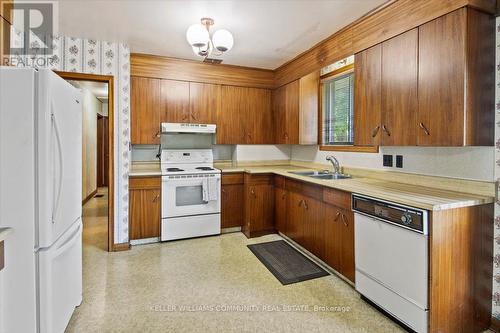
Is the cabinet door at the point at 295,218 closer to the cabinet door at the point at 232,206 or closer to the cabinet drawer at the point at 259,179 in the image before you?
the cabinet drawer at the point at 259,179

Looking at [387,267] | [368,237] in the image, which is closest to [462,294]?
[387,267]

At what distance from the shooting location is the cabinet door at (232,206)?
156 inches

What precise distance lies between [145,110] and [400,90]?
9.81 ft

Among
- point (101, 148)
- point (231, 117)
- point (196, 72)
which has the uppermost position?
point (196, 72)

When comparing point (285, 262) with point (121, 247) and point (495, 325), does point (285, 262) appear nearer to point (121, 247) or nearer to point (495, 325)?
point (495, 325)

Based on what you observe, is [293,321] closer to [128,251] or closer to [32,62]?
[128,251]

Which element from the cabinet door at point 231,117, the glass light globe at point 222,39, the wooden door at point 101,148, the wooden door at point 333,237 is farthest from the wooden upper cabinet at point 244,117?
the wooden door at point 101,148

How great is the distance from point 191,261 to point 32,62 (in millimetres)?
2740

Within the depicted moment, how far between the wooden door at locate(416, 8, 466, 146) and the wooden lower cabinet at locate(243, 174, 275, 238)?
84.3 inches

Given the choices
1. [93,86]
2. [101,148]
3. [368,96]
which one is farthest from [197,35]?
[101,148]

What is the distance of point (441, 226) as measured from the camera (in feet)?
5.64

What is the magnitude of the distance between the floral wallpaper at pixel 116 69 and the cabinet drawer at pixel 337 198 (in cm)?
237

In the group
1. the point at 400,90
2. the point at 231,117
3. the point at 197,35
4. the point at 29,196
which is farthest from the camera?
the point at 231,117

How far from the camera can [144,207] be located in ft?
11.6
